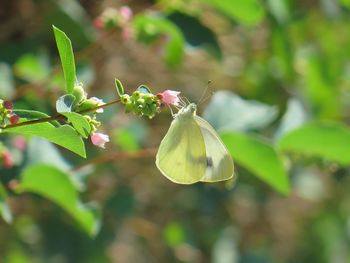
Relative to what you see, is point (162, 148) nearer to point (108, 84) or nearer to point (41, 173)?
point (41, 173)

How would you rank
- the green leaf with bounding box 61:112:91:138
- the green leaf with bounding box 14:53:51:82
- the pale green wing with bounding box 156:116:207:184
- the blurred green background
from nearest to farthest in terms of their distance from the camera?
the green leaf with bounding box 61:112:91:138 → the pale green wing with bounding box 156:116:207:184 → the blurred green background → the green leaf with bounding box 14:53:51:82

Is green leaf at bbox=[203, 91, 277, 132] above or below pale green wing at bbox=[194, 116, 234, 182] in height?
below

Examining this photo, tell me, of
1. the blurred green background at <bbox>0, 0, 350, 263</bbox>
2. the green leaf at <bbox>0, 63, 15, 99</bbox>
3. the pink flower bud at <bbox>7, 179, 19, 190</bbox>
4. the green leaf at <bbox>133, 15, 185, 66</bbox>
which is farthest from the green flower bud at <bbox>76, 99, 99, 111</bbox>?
the green leaf at <bbox>133, 15, 185, 66</bbox>

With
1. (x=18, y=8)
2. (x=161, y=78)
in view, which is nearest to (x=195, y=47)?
(x=18, y=8)

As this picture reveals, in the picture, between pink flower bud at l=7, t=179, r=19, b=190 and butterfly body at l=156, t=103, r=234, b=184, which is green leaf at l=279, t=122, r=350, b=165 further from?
pink flower bud at l=7, t=179, r=19, b=190

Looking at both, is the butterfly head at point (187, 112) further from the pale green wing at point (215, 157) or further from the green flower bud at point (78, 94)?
the green flower bud at point (78, 94)

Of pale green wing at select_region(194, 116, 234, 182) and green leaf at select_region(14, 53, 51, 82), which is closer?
pale green wing at select_region(194, 116, 234, 182)

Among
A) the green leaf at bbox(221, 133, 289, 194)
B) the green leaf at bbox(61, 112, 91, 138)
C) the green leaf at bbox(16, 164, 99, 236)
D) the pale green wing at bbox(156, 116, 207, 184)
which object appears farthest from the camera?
the green leaf at bbox(221, 133, 289, 194)

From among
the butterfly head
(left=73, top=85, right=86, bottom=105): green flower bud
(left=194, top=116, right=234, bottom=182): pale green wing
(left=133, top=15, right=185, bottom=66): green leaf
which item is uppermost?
(left=73, top=85, right=86, bottom=105): green flower bud

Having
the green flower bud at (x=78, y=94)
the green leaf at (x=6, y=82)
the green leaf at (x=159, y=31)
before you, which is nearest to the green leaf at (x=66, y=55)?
the green flower bud at (x=78, y=94)
